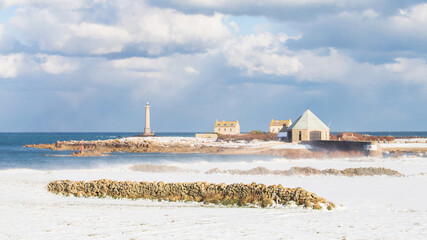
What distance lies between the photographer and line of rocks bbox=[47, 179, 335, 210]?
14125mm

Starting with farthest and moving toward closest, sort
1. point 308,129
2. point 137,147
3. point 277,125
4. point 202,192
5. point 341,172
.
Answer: point 277,125 → point 137,147 → point 308,129 → point 341,172 → point 202,192

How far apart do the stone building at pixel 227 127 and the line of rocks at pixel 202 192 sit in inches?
3688

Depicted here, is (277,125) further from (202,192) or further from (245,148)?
(202,192)

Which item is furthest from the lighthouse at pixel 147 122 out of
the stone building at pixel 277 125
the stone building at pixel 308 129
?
the stone building at pixel 308 129

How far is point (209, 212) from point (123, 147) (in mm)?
59096

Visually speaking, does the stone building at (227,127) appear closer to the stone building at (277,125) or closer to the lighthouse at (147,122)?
the stone building at (277,125)

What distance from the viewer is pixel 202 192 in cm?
1598

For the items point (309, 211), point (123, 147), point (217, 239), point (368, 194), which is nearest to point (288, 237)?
point (217, 239)

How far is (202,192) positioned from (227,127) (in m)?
96.5

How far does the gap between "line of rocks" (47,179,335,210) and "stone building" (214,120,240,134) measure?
93.7 metres

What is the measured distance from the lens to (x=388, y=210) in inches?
496

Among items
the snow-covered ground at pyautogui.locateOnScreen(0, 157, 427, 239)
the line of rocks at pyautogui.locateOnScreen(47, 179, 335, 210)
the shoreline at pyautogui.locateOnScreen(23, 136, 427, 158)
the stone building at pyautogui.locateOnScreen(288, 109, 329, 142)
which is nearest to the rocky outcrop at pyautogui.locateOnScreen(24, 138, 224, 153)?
the shoreline at pyautogui.locateOnScreen(23, 136, 427, 158)

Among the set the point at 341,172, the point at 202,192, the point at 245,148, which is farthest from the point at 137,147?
the point at 202,192

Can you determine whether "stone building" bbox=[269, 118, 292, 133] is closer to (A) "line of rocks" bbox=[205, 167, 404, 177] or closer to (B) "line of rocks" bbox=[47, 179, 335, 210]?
(A) "line of rocks" bbox=[205, 167, 404, 177]
